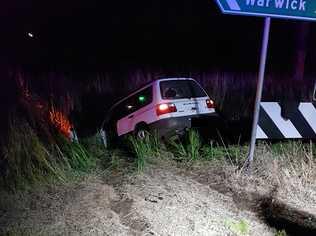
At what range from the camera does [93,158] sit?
546cm

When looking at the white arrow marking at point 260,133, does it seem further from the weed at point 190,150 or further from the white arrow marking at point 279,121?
the weed at point 190,150

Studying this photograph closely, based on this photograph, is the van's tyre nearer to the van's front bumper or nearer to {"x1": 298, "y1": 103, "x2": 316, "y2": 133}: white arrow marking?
the van's front bumper

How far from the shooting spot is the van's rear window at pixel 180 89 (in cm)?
813

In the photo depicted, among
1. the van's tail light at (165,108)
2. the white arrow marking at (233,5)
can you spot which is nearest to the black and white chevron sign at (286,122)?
the white arrow marking at (233,5)

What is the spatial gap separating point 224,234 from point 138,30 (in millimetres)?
21253

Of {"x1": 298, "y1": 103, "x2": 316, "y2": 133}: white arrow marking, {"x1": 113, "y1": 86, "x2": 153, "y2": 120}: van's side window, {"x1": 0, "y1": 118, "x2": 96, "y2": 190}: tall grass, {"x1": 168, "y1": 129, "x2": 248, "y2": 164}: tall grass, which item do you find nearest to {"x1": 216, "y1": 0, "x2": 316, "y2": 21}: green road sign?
{"x1": 298, "y1": 103, "x2": 316, "y2": 133}: white arrow marking

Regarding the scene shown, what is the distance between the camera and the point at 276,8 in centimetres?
468

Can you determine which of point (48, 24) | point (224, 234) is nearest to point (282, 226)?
point (224, 234)

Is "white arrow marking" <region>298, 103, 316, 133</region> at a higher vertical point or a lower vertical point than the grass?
higher

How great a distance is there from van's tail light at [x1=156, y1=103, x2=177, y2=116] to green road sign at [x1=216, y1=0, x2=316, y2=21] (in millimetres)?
3468

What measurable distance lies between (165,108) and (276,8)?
3567 millimetres

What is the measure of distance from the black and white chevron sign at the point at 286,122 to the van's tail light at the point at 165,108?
2995 mm

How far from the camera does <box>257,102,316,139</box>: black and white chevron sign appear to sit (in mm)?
5023

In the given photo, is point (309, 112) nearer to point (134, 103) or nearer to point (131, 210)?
point (131, 210)
